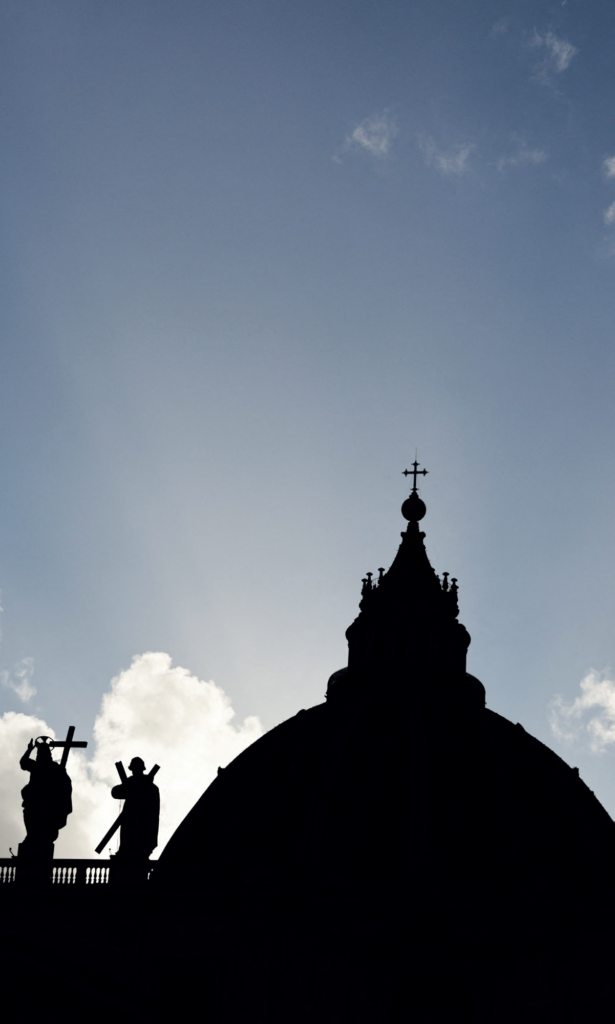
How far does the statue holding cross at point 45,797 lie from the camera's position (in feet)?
121

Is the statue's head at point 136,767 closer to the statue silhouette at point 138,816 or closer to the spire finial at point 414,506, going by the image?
the statue silhouette at point 138,816

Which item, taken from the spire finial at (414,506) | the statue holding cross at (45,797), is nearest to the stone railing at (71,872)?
the statue holding cross at (45,797)

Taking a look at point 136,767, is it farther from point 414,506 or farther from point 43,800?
point 414,506

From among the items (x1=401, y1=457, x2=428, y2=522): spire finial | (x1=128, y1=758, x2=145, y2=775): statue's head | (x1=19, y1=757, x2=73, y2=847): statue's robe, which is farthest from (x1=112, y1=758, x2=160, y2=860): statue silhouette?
(x1=401, y1=457, x2=428, y2=522): spire finial

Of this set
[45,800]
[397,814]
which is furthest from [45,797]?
[397,814]

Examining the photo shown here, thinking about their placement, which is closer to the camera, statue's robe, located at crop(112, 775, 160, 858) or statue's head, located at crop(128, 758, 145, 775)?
statue's robe, located at crop(112, 775, 160, 858)

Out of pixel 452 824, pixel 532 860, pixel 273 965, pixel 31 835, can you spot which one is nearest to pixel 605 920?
pixel 532 860

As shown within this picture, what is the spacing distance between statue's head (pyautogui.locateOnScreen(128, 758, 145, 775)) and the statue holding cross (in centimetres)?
205

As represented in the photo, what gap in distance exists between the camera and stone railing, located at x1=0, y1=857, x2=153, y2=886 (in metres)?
36.4

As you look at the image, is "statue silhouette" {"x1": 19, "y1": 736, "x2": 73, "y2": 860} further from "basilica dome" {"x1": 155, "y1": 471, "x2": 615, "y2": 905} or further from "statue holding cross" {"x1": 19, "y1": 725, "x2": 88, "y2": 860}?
"basilica dome" {"x1": 155, "y1": 471, "x2": 615, "y2": 905}

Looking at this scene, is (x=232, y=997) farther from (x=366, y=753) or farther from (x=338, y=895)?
(x=366, y=753)

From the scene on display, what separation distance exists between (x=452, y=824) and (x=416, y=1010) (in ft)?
22.3

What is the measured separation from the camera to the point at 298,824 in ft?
135

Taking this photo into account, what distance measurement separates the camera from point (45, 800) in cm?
3744
